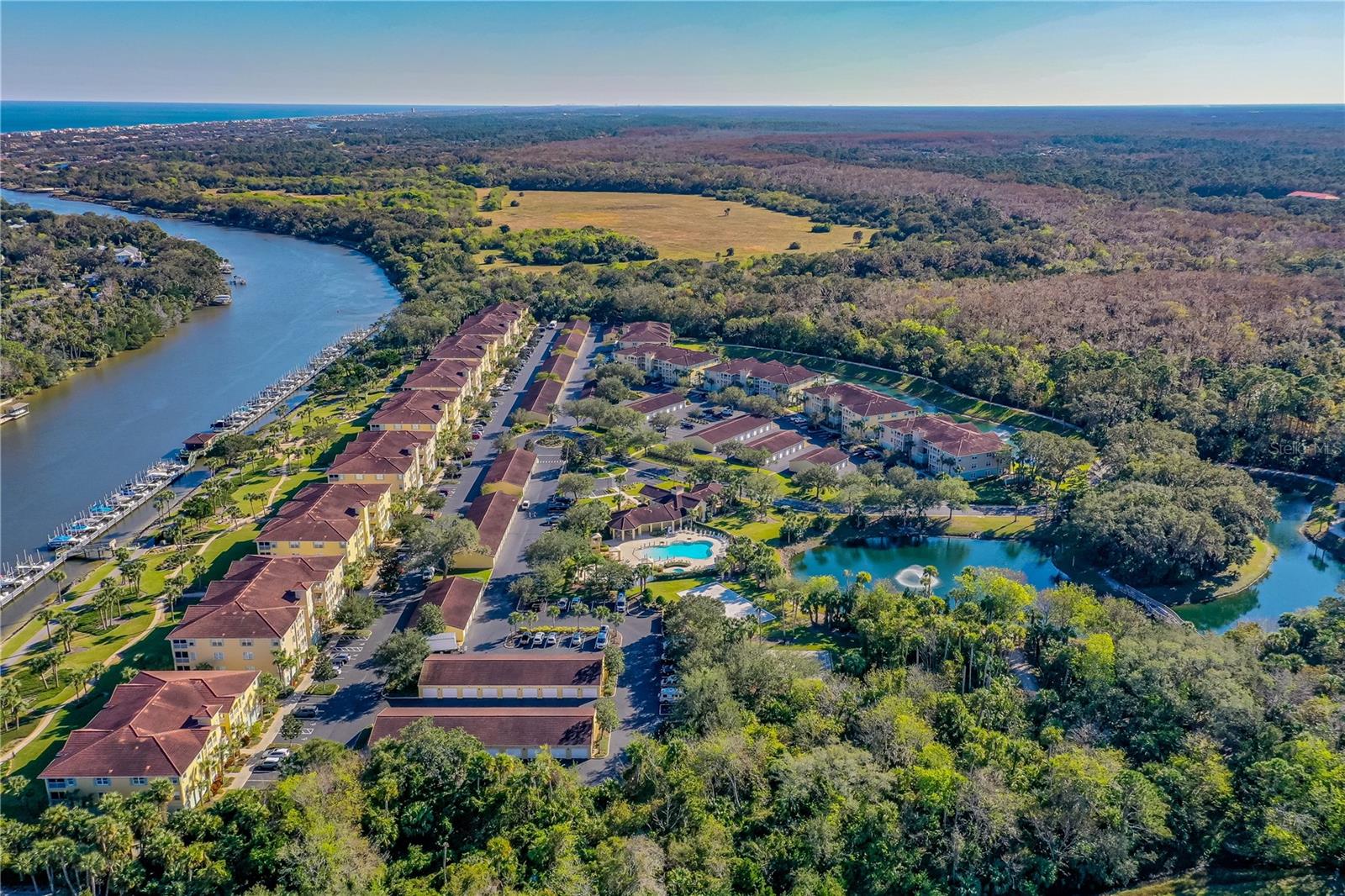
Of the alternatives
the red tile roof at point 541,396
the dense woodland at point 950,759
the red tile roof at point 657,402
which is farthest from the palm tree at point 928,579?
the red tile roof at point 541,396

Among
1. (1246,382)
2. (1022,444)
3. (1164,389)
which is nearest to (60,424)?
(1022,444)

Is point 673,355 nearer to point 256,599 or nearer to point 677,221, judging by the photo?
point 256,599

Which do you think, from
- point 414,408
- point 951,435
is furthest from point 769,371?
point 414,408

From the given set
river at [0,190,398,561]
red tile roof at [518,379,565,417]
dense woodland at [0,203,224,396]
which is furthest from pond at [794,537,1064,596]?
dense woodland at [0,203,224,396]

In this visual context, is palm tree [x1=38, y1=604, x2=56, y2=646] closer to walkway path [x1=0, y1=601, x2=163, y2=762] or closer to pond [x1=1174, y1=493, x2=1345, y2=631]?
walkway path [x1=0, y1=601, x2=163, y2=762]

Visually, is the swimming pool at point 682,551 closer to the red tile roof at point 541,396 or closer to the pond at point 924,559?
the pond at point 924,559
